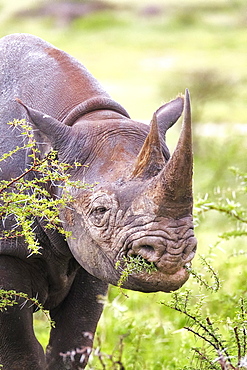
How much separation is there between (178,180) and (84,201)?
2.16 ft

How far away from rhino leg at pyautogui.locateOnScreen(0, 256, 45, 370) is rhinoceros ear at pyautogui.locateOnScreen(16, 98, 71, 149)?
31.0 inches

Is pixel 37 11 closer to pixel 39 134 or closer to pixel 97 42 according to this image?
pixel 97 42

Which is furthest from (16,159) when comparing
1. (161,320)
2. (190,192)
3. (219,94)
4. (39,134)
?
(219,94)

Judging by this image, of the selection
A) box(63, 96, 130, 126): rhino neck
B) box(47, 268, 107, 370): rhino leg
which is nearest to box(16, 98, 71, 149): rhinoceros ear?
box(63, 96, 130, 126): rhino neck

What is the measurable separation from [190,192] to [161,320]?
320cm

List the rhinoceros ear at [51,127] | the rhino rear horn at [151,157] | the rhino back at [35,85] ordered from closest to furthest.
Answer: the rhino rear horn at [151,157], the rhinoceros ear at [51,127], the rhino back at [35,85]

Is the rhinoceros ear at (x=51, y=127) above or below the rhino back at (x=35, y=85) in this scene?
below

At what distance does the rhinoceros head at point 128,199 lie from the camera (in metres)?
3.96

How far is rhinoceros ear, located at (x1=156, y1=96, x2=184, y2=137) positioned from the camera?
4.86m

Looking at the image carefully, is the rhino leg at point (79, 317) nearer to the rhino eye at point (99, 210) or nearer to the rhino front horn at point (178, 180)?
the rhino eye at point (99, 210)

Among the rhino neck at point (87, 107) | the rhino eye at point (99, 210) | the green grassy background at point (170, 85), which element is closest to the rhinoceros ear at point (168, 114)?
the rhino neck at point (87, 107)

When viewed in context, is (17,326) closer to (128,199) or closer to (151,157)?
(128,199)

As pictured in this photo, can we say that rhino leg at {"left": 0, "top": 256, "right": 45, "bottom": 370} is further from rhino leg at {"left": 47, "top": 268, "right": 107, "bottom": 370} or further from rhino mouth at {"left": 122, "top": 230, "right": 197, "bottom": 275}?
rhino mouth at {"left": 122, "top": 230, "right": 197, "bottom": 275}

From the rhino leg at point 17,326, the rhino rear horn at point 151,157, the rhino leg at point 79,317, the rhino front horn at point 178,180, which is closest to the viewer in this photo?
the rhino front horn at point 178,180
